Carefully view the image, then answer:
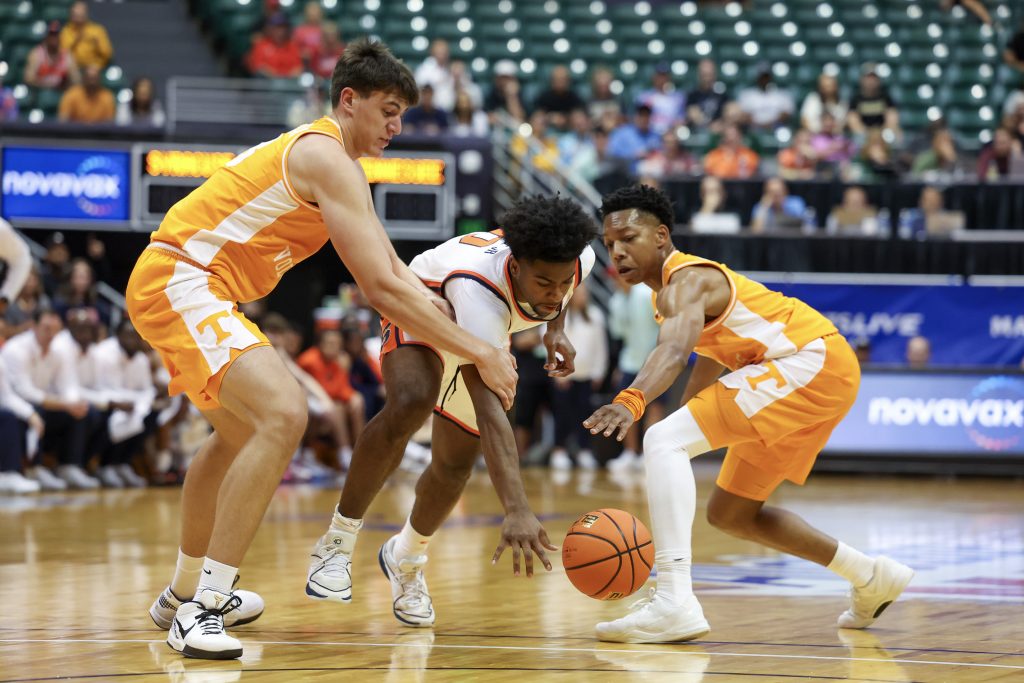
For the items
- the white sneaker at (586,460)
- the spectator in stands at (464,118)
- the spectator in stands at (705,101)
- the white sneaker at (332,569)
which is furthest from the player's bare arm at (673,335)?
the spectator in stands at (705,101)

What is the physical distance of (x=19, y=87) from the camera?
18125 millimetres

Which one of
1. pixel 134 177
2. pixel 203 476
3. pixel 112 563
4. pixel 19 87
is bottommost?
pixel 112 563

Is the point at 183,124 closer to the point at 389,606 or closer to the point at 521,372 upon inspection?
the point at 521,372

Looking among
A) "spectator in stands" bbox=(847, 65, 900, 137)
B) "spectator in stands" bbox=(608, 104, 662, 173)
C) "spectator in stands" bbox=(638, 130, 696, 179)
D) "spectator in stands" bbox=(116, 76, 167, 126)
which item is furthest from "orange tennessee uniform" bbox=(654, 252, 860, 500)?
"spectator in stands" bbox=(847, 65, 900, 137)

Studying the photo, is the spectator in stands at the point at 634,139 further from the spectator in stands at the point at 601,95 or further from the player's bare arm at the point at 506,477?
the player's bare arm at the point at 506,477

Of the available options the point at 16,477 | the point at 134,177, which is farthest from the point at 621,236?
the point at 134,177

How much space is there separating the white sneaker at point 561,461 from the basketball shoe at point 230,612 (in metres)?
9.08

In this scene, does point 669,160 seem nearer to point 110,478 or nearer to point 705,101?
point 705,101

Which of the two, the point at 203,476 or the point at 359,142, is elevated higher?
the point at 359,142

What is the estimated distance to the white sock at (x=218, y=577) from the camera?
16.1 feet

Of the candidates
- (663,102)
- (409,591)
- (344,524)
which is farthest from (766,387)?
(663,102)

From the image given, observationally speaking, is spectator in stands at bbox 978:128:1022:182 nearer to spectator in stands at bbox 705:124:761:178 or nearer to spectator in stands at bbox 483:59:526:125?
spectator in stands at bbox 705:124:761:178

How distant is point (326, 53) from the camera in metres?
18.3

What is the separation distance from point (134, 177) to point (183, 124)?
2.68 ft
